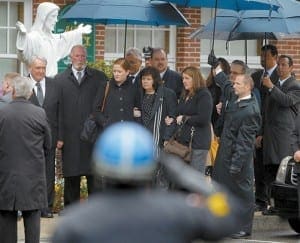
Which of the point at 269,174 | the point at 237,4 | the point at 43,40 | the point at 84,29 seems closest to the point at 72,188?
the point at 43,40

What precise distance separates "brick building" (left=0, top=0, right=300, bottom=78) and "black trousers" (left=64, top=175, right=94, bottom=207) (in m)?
3.76

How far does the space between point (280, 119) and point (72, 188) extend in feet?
8.68

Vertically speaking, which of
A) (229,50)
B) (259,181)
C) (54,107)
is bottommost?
(259,181)

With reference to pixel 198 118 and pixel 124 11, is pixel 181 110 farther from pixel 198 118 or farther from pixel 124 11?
pixel 124 11

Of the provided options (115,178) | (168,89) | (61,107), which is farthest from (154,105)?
(115,178)

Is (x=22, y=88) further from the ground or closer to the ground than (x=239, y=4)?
closer to the ground

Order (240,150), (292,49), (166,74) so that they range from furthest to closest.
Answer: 1. (292,49)
2. (166,74)
3. (240,150)

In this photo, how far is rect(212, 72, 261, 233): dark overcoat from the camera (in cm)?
1193

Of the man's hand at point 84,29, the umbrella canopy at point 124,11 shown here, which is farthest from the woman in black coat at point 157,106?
the man's hand at point 84,29

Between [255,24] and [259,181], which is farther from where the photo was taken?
[255,24]

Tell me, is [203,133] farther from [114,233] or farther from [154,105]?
[114,233]

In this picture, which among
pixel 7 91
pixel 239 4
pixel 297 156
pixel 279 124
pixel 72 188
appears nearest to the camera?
pixel 7 91

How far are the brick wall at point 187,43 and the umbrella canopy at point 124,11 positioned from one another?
3805 mm

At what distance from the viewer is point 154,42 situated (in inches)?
698
